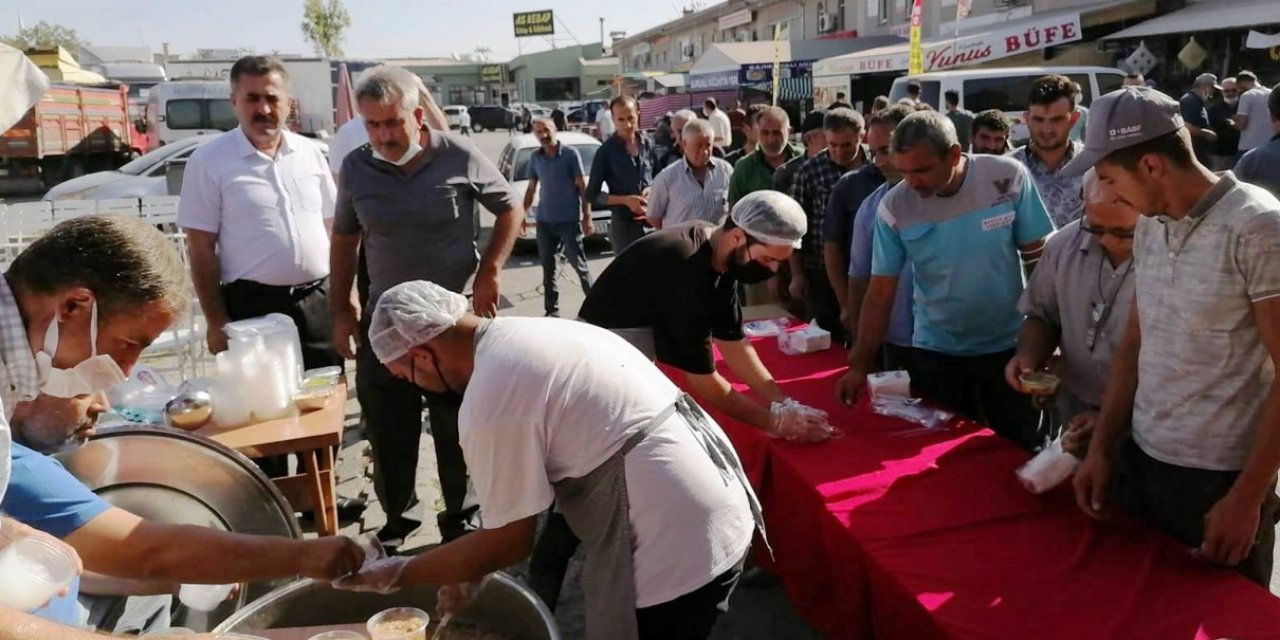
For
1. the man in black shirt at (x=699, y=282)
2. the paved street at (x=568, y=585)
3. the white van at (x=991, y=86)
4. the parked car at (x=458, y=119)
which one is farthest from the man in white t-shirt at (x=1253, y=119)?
the parked car at (x=458, y=119)

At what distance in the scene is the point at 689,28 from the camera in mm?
45094

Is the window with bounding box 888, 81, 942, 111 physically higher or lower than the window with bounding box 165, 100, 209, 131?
lower

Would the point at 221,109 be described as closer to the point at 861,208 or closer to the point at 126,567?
the point at 861,208

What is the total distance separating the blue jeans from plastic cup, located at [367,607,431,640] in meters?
5.00

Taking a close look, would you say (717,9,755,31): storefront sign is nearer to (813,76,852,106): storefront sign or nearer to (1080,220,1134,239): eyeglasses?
(813,76,852,106): storefront sign

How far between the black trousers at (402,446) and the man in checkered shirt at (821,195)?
2127mm

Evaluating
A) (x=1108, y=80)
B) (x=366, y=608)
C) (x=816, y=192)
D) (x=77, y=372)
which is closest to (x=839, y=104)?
(x=1108, y=80)

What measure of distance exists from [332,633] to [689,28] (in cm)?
4613

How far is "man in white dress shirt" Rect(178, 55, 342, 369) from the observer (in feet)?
11.0

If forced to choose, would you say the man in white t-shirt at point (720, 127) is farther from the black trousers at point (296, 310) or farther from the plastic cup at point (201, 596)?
the plastic cup at point (201, 596)

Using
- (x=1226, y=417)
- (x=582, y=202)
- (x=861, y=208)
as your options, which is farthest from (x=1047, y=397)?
(x=582, y=202)

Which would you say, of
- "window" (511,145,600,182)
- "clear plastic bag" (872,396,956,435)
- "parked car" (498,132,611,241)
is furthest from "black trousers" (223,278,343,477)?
"window" (511,145,600,182)

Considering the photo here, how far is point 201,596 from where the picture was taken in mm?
2221

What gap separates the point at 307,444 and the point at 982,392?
228 centimetres
